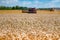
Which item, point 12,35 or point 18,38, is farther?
point 12,35

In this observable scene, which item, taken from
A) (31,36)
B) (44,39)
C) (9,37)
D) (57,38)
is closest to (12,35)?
(9,37)

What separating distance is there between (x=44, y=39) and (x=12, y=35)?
34.6 inches

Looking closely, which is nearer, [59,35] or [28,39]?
[28,39]

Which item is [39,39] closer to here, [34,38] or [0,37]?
[34,38]

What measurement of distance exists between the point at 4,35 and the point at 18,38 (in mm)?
506

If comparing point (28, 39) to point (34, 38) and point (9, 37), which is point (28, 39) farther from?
point (9, 37)

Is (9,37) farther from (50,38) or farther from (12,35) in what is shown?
(50,38)

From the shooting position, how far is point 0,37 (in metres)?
4.83

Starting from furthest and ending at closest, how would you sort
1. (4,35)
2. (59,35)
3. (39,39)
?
(59,35) < (4,35) < (39,39)

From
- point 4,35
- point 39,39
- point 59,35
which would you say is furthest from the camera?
point 59,35

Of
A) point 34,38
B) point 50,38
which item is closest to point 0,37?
point 34,38

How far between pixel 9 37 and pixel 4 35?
0.21 meters

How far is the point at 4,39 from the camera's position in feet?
14.9

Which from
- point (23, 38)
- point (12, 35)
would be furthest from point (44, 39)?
point (12, 35)
